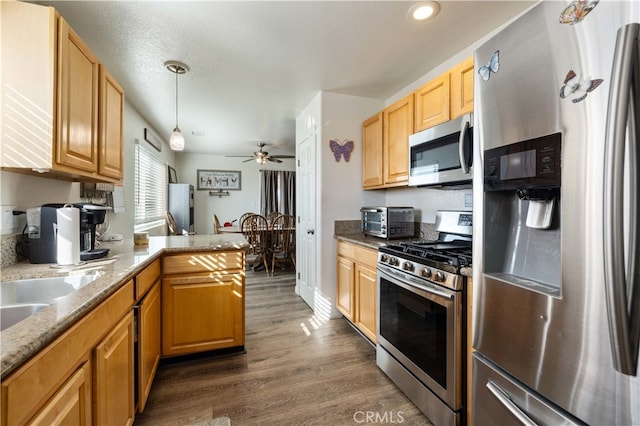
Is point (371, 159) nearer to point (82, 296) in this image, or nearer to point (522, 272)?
point (522, 272)

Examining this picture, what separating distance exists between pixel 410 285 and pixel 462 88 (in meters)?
1.29

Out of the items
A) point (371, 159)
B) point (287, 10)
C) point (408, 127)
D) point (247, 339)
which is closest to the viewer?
point (287, 10)

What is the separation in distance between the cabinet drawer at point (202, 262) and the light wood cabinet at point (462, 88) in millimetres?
1838

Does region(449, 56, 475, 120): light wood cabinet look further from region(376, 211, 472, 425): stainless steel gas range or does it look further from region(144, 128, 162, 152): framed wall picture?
region(144, 128, 162, 152): framed wall picture

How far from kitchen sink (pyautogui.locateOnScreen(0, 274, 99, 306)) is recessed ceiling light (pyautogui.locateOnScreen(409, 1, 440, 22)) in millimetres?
2245

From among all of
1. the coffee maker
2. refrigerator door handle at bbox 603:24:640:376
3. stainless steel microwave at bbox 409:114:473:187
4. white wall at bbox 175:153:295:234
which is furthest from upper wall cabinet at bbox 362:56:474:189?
white wall at bbox 175:153:295:234

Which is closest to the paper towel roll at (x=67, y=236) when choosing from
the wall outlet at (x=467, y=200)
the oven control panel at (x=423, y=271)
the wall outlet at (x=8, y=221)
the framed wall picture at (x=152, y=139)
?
the wall outlet at (x=8, y=221)

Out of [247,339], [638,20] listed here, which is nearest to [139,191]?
[247,339]

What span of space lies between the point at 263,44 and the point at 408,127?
1.29 m

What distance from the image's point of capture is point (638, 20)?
68 cm

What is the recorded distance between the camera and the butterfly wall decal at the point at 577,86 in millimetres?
778

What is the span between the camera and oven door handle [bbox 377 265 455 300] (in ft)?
4.69

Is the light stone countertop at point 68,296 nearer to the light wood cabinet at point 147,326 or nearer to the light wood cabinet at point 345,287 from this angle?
the light wood cabinet at point 147,326

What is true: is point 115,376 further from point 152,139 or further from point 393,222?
point 152,139
